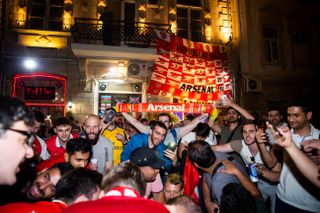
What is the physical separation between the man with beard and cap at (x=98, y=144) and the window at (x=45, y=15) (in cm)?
844

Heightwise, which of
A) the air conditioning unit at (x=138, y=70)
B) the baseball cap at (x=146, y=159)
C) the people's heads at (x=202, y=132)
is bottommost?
the baseball cap at (x=146, y=159)

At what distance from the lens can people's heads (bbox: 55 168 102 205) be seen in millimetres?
1810

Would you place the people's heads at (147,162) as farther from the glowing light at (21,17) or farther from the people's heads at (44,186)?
the glowing light at (21,17)

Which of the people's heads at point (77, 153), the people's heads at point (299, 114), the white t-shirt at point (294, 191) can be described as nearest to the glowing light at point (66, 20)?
the people's heads at point (77, 153)

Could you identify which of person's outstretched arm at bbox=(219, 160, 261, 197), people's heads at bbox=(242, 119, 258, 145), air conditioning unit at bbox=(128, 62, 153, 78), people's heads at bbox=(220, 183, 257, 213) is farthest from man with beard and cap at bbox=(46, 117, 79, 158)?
air conditioning unit at bbox=(128, 62, 153, 78)

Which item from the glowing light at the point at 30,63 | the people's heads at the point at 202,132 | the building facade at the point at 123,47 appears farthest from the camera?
the building facade at the point at 123,47

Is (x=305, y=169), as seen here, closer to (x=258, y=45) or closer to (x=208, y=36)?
(x=208, y=36)

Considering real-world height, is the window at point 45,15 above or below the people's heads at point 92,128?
above

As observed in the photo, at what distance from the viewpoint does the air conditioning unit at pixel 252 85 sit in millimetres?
11477

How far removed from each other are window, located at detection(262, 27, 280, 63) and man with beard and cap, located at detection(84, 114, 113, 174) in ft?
39.6

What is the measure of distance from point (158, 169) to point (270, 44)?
13.0 m

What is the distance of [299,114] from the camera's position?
3.07m

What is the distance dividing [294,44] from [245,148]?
12.6m

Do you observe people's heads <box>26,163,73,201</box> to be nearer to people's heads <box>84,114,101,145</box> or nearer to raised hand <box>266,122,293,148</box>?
people's heads <box>84,114,101,145</box>
